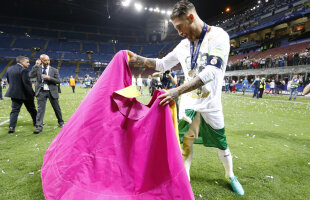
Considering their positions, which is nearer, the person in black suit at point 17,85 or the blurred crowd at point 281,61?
the person in black suit at point 17,85

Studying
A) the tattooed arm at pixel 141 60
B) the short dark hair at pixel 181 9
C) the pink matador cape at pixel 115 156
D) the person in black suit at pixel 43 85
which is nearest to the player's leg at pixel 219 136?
the pink matador cape at pixel 115 156

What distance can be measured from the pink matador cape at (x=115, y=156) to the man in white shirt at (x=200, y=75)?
1.13 ft

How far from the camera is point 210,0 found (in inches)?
1121

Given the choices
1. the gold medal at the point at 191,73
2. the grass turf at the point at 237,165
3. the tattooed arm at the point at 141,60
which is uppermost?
the tattooed arm at the point at 141,60

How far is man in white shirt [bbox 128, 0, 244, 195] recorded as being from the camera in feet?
4.99

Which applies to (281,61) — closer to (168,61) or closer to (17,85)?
(168,61)

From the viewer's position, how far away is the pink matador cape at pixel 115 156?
4.50 ft

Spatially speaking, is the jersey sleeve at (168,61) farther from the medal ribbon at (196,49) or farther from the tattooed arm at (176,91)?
the tattooed arm at (176,91)

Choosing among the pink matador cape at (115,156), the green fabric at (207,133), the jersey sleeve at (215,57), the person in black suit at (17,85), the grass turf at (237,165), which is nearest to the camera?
the pink matador cape at (115,156)

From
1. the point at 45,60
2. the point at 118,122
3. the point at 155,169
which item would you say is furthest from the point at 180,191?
the point at 45,60

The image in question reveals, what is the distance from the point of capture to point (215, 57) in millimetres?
1542

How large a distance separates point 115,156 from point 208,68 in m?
1.17

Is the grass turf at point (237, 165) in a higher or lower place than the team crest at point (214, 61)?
lower

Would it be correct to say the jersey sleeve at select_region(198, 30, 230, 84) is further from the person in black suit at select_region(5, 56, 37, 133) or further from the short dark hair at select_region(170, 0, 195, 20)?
the person in black suit at select_region(5, 56, 37, 133)
